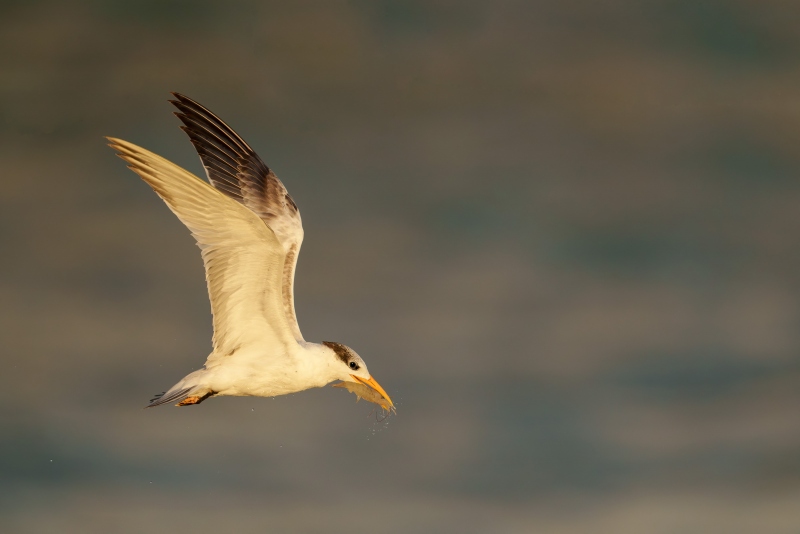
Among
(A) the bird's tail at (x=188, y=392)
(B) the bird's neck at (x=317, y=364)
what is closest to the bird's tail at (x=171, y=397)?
(A) the bird's tail at (x=188, y=392)

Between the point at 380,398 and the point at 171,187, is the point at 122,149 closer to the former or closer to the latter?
the point at 171,187

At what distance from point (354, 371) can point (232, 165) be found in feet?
16.1

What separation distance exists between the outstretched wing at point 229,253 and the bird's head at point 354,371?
813 millimetres

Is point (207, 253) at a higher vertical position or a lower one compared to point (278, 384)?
higher

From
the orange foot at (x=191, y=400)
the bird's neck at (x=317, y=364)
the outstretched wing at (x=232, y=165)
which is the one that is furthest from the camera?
the outstretched wing at (x=232, y=165)

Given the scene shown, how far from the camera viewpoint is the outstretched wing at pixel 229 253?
15538 mm

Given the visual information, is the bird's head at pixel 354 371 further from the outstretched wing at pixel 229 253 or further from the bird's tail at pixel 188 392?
the bird's tail at pixel 188 392

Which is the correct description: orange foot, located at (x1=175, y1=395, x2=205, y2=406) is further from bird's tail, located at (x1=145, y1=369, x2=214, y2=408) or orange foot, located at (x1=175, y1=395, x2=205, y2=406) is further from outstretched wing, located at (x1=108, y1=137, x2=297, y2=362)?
outstretched wing, located at (x1=108, y1=137, x2=297, y2=362)

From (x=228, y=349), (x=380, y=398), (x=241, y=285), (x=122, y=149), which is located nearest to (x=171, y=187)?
(x=122, y=149)

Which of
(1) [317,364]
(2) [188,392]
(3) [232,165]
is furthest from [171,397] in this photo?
(3) [232,165]

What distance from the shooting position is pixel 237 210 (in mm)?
15914

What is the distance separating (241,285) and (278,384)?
182cm

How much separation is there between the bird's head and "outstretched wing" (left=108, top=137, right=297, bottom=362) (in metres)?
0.81

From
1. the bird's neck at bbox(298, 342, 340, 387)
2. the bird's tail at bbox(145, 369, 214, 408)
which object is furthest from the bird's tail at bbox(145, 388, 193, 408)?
the bird's neck at bbox(298, 342, 340, 387)
